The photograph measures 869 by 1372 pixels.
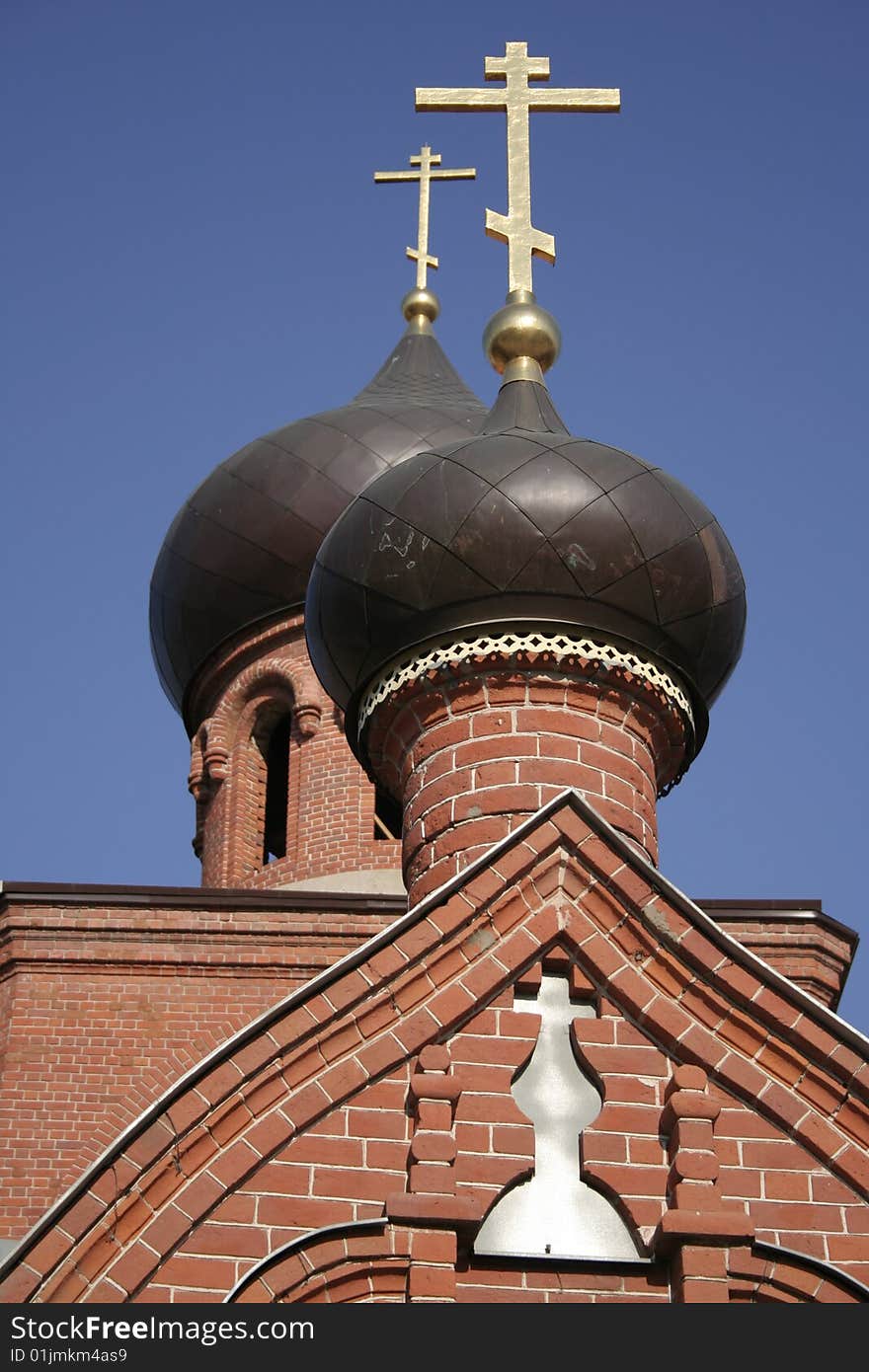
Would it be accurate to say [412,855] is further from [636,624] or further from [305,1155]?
[305,1155]

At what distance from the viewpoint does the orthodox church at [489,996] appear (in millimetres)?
5793

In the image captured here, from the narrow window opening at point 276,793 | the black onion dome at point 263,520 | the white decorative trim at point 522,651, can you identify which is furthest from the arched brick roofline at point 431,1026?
the narrow window opening at point 276,793

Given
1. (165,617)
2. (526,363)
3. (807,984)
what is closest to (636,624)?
(526,363)

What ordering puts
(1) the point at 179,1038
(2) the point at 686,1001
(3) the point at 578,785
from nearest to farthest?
(2) the point at 686,1001
(3) the point at 578,785
(1) the point at 179,1038

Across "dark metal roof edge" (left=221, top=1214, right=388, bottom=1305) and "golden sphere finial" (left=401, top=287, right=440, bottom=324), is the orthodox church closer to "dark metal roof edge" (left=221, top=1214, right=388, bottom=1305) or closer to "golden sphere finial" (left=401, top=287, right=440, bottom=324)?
"dark metal roof edge" (left=221, top=1214, right=388, bottom=1305)

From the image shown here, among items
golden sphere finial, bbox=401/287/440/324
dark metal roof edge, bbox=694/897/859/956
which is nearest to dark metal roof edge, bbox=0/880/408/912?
dark metal roof edge, bbox=694/897/859/956

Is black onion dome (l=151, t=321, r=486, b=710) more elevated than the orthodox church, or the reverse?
black onion dome (l=151, t=321, r=486, b=710)

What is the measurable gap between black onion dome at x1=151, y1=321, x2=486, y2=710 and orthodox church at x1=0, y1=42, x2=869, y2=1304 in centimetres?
225

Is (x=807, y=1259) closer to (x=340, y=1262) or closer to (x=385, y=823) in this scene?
(x=340, y=1262)

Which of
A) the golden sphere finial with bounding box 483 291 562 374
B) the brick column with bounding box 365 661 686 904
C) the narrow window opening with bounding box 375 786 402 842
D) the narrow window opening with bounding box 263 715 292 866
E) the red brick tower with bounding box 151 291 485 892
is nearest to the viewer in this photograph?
the brick column with bounding box 365 661 686 904

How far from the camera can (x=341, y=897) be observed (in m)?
12.7

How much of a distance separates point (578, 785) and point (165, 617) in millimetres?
7557

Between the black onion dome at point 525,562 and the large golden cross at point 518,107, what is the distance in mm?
1255

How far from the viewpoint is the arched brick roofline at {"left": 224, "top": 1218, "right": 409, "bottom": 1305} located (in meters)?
5.72
